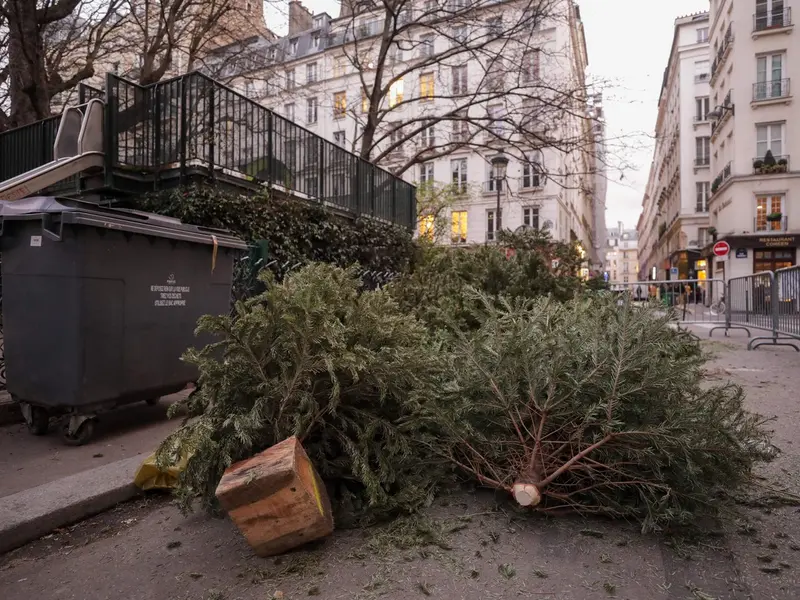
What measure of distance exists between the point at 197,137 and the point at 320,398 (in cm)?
553

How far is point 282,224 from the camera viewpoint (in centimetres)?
766

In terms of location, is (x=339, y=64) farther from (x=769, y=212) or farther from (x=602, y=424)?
(x=769, y=212)

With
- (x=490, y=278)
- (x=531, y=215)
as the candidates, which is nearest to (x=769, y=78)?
(x=531, y=215)

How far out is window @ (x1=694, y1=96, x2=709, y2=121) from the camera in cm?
4225

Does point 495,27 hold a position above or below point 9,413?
above

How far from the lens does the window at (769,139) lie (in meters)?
29.4

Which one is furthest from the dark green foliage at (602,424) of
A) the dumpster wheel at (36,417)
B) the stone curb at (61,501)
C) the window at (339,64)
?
the window at (339,64)

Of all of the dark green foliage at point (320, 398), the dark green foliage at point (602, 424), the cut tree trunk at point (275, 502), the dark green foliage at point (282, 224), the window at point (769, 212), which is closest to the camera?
the cut tree trunk at point (275, 502)

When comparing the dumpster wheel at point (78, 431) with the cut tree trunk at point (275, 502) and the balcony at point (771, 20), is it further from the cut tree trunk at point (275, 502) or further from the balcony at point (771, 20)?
the balcony at point (771, 20)

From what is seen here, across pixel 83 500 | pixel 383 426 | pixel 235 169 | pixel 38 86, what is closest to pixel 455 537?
pixel 383 426

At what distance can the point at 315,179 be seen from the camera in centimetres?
937

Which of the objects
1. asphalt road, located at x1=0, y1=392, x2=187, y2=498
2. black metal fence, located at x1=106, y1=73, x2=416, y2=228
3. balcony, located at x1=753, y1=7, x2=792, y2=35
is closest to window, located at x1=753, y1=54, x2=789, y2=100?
balcony, located at x1=753, y1=7, x2=792, y2=35

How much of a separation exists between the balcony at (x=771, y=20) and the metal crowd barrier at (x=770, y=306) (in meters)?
25.7

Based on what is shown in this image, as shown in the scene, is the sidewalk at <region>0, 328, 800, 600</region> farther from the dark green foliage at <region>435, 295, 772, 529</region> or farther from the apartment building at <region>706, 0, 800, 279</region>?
the apartment building at <region>706, 0, 800, 279</region>
